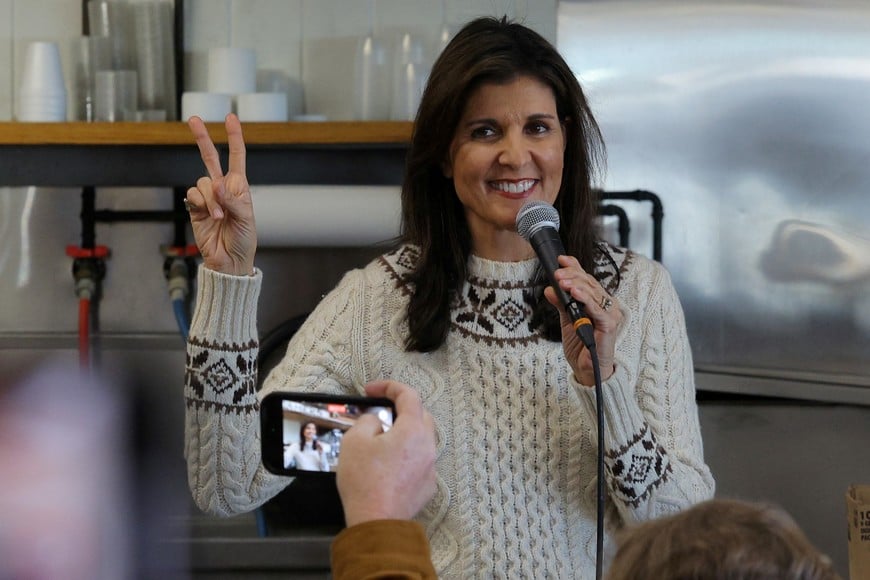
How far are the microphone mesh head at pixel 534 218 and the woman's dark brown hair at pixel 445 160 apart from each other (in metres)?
0.19

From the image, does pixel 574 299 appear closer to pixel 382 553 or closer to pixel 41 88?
pixel 382 553

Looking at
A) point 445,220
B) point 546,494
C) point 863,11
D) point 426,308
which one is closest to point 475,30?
point 445,220

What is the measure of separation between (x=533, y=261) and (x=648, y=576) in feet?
2.99

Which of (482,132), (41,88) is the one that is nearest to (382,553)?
(482,132)

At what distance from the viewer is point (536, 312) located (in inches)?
63.4

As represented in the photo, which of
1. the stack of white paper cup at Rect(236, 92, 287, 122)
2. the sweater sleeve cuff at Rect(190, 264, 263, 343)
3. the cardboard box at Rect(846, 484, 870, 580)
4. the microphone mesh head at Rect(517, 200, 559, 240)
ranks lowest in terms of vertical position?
the cardboard box at Rect(846, 484, 870, 580)

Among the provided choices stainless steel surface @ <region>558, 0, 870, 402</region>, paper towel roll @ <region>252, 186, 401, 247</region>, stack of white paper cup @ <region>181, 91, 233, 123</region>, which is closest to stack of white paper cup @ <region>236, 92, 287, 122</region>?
stack of white paper cup @ <region>181, 91, 233, 123</region>

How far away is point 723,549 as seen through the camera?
2.39ft

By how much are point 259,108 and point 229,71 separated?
0.13 metres

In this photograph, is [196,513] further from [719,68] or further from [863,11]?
[863,11]

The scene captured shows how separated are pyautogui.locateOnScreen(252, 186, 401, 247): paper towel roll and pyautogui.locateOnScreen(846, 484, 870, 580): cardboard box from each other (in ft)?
4.35

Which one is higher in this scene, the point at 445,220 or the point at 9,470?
the point at 445,220

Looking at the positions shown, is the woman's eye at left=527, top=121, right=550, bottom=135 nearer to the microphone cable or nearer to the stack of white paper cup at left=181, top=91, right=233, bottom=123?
the microphone cable

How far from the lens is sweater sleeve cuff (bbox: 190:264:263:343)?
1391 millimetres
